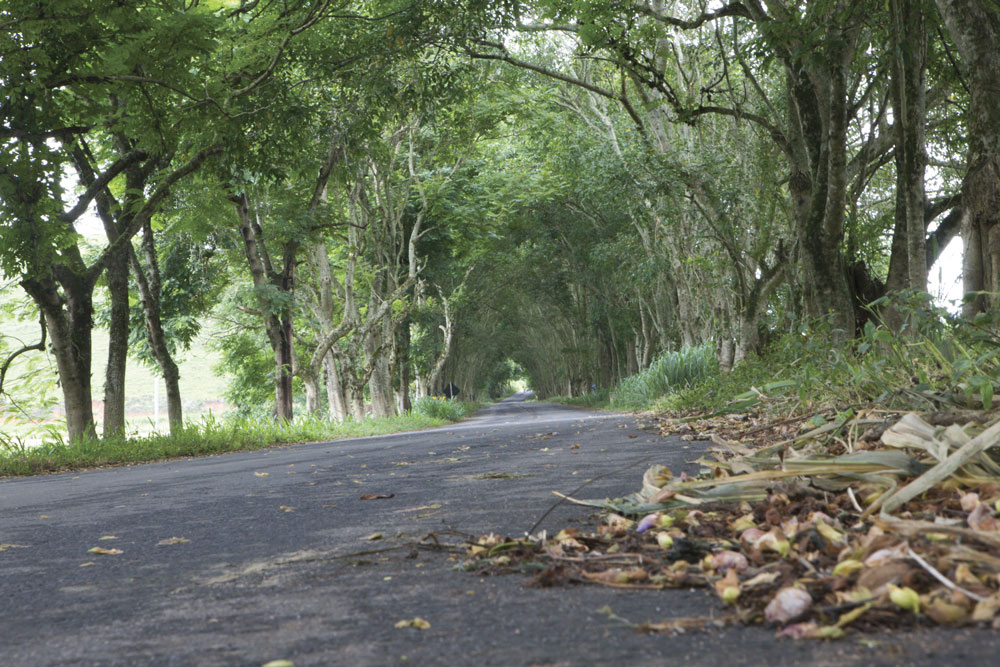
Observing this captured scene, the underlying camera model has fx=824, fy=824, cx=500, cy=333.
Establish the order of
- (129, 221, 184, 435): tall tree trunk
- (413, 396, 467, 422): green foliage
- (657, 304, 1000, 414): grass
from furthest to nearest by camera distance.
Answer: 1. (413, 396, 467, 422): green foliage
2. (129, 221, 184, 435): tall tree trunk
3. (657, 304, 1000, 414): grass

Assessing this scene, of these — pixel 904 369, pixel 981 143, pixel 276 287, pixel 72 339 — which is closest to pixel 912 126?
pixel 981 143

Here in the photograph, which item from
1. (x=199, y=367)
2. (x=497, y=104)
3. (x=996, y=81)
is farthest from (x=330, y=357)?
(x=199, y=367)

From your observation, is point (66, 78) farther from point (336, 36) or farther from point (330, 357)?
point (330, 357)

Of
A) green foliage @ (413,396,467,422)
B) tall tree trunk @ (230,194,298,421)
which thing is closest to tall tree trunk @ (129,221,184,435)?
tall tree trunk @ (230,194,298,421)

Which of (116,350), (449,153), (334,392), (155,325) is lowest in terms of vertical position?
(334,392)

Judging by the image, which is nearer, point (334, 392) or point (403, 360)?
point (334, 392)

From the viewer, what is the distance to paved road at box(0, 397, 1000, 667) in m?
1.80

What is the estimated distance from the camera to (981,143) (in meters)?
5.36

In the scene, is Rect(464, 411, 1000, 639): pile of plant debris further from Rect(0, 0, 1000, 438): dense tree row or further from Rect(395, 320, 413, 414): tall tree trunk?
Rect(395, 320, 413, 414): tall tree trunk

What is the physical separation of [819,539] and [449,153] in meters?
21.2

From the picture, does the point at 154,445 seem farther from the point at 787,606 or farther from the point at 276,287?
the point at 787,606

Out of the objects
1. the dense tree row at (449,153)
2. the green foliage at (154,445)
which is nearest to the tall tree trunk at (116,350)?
the dense tree row at (449,153)

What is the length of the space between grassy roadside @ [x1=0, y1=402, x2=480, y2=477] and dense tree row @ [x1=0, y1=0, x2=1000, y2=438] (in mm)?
1374

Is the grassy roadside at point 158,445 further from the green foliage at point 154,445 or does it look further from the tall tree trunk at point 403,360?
the tall tree trunk at point 403,360
